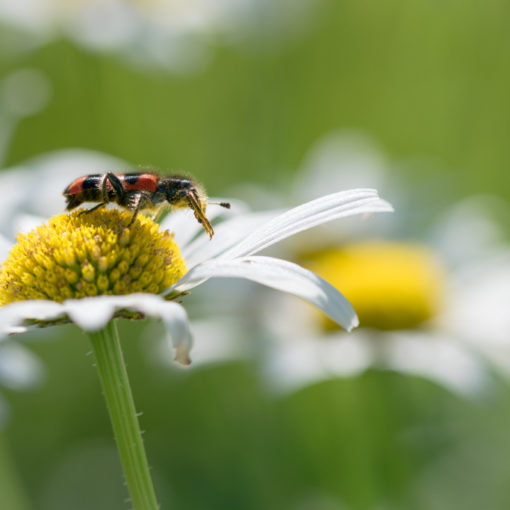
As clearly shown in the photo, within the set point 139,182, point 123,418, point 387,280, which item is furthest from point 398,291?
point 123,418

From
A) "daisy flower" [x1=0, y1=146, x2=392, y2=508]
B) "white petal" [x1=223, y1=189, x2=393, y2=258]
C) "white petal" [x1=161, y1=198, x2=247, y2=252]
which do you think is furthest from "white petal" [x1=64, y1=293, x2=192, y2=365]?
"white petal" [x1=161, y1=198, x2=247, y2=252]

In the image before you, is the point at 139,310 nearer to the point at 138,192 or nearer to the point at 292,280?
the point at 292,280

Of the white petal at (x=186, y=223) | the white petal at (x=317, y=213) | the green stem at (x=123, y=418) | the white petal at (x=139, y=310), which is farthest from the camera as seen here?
the white petal at (x=186, y=223)

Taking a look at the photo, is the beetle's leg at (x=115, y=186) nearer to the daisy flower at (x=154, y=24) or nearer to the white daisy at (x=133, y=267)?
the white daisy at (x=133, y=267)

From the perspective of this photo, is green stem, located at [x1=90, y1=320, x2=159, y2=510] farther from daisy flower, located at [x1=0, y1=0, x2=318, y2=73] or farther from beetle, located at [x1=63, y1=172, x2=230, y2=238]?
daisy flower, located at [x1=0, y1=0, x2=318, y2=73]

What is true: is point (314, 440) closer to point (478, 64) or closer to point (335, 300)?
point (335, 300)

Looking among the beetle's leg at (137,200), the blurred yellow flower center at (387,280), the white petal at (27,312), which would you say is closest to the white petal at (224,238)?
the beetle's leg at (137,200)
